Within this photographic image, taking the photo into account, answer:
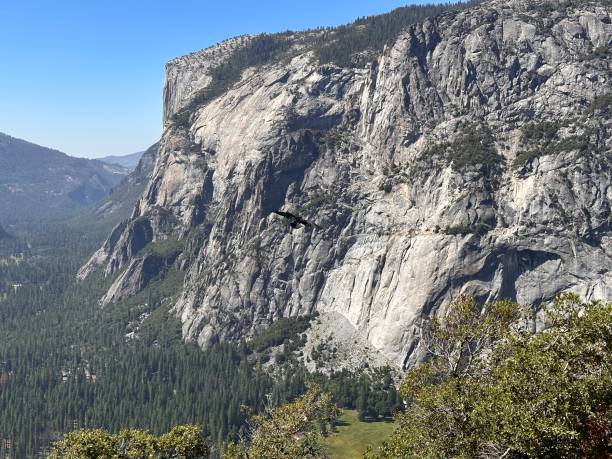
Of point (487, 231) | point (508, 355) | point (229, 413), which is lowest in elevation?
point (229, 413)

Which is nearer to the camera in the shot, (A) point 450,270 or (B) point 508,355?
(B) point 508,355

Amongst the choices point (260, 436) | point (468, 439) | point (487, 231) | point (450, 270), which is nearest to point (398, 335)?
point (450, 270)

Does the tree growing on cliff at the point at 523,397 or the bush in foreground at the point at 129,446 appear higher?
the tree growing on cliff at the point at 523,397

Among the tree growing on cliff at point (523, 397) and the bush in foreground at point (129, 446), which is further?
the bush in foreground at point (129, 446)

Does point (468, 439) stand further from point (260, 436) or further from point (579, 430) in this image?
point (260, 436)

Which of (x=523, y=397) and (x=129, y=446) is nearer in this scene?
(x=523, y=397)

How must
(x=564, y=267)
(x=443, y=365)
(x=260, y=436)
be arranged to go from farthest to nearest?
1. (x=564, y=267)
2. (x=260, y=436)
3. (x=443, y=365)

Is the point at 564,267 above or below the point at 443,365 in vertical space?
above

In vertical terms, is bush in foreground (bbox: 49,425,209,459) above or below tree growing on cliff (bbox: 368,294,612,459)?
below
